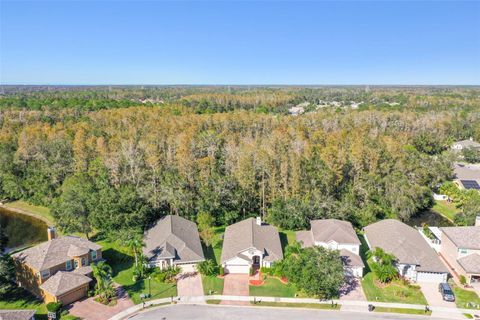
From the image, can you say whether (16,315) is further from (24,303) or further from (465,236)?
(465,236)

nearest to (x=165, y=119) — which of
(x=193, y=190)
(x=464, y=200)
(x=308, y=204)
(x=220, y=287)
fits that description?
(x=193, y=190)

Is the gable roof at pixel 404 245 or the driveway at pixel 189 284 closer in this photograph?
the driveway at pixel 189 284

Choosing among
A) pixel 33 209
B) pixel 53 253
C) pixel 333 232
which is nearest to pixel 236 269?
pixel 333 232

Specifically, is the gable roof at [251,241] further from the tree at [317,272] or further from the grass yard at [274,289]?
the tree at [317,272]

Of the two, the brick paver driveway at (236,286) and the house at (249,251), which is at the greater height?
the house at (249,251)

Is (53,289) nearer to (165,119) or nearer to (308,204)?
(308,204)

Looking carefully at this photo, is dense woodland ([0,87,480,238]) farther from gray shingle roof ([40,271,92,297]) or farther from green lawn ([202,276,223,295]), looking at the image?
green lawn ([202,276,223,295])

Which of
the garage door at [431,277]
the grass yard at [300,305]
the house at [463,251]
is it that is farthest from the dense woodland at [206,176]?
the grass yard at [300,305]
